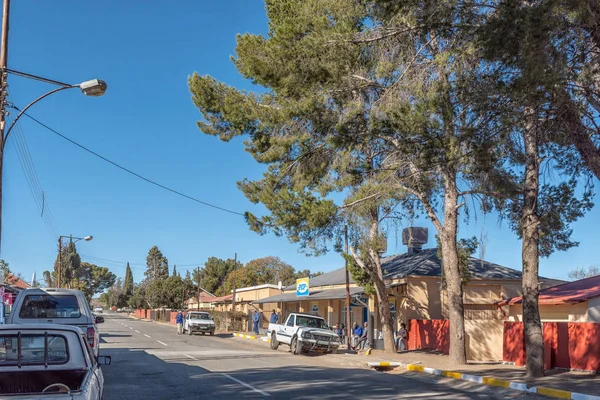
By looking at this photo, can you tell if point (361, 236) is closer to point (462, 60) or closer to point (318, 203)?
point (318, 203)

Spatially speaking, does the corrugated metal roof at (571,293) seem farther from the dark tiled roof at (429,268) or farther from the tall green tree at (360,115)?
the dark tiled roof at (429,268)

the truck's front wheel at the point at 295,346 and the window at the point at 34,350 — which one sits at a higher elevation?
the window at the point at 34,350

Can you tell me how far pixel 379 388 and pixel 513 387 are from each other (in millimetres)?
3882

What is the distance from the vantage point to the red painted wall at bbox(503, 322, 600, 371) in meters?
18.2

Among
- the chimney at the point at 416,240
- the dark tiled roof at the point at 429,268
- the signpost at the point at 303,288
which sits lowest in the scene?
the signpost at the point at 303,288

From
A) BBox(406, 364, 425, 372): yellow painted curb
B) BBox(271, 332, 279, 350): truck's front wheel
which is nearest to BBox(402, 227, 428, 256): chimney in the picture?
BBox(271, 332, 279, 350): truck's front wheel

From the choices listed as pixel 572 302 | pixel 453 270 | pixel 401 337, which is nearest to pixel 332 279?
pixel 401 337

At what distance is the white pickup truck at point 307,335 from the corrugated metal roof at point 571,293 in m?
7.64

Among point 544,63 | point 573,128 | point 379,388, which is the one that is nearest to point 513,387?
point 379,388

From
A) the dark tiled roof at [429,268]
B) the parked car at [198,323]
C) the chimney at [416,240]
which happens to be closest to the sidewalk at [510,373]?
the dark tiled roof at [429,268]

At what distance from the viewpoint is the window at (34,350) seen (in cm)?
734

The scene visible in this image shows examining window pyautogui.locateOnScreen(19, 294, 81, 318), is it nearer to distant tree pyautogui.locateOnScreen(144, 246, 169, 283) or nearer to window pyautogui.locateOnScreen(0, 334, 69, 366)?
window pyautogui.locateOnScreen(0, 334, 69, 366)

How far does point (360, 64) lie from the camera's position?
17.4m

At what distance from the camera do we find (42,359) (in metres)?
7.41
